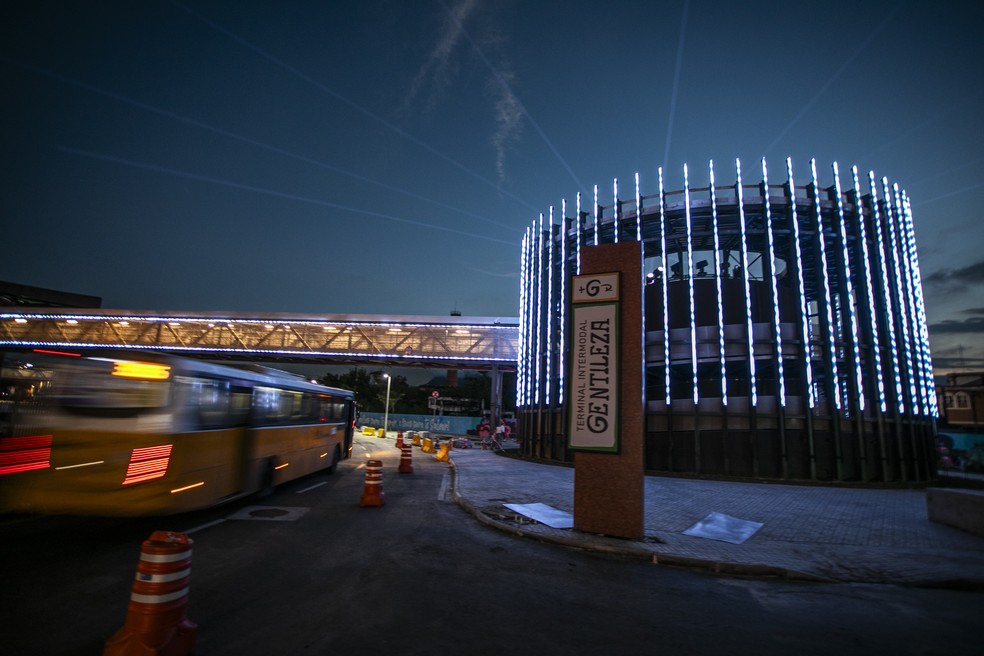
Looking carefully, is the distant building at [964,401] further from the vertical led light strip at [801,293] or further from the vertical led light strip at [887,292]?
the vertical led light strip at [801,293]

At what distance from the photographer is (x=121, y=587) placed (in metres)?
5.46

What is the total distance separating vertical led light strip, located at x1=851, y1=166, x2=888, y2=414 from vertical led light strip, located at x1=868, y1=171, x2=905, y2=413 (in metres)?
0.40

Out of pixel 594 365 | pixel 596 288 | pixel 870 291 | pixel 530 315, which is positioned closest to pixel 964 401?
pixel 870 291

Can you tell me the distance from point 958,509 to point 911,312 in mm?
14772

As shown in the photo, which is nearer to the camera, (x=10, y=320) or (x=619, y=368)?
(x=619, y=368)

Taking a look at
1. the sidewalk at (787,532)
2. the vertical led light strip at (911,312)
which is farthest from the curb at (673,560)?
the vertical led light strip at (911,312)

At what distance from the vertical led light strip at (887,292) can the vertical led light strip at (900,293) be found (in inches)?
9.8

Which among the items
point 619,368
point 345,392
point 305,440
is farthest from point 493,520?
point 345,392

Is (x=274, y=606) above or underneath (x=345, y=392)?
underneath

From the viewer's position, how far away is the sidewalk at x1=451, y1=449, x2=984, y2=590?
6.87 m

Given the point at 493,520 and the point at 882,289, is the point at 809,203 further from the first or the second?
the point at 493,520

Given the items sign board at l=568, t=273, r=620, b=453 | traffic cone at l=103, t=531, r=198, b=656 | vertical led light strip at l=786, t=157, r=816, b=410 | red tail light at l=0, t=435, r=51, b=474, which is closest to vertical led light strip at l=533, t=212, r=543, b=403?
vertical led light strip at l=786, t=157, r=816, b=410

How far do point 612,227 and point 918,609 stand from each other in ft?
63.2

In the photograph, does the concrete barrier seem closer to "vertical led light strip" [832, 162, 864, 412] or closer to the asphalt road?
the asphalt road
